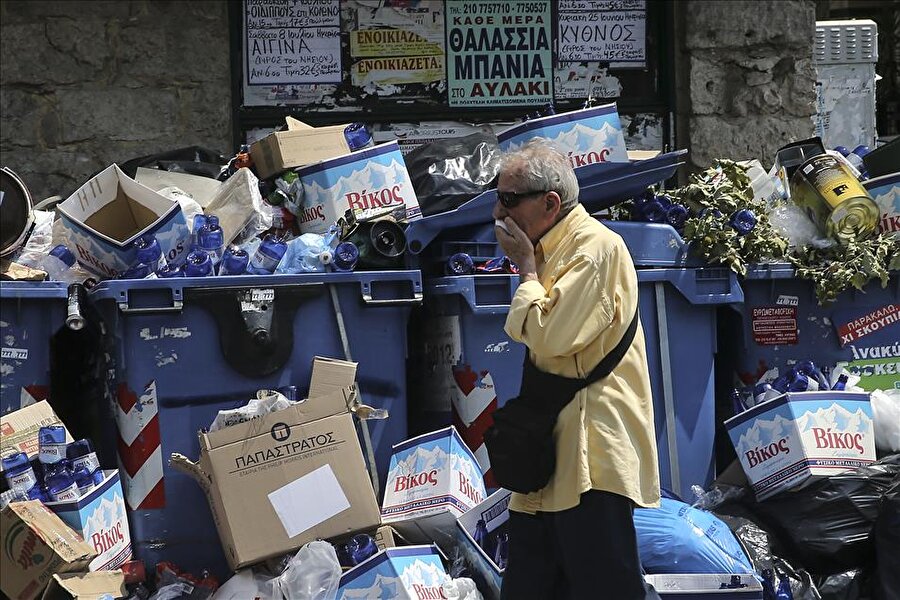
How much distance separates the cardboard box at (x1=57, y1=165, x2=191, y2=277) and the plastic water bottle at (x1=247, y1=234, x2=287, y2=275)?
278 millimetres

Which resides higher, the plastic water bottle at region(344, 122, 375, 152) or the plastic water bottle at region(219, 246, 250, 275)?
the plastic water bottle at region(344, 122, 375, 152)

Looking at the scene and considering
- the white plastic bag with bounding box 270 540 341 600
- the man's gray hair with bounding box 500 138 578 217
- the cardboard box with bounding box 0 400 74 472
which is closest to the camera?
the man's gray hair with bounding box 500 138 578 217

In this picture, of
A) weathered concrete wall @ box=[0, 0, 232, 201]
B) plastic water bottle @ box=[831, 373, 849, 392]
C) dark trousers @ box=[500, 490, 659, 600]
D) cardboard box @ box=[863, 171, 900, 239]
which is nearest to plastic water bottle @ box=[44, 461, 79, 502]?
dark trousers @ box=[500, 490, 659, 600]

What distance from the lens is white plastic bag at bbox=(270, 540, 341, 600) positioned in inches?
164

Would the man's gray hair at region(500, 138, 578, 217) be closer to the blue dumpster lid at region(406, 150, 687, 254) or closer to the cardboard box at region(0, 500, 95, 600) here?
the blue dumpster lid at region(406, 150, 687, 254)

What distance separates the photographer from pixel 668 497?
4613mm

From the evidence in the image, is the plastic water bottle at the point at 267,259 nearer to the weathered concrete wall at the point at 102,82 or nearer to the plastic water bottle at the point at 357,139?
the plastic water bottle at the point at 357,139

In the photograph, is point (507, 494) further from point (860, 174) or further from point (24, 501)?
point (860, 174)

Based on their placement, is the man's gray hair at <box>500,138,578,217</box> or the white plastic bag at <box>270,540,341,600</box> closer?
the man's gray hair at <box>500,138,578,217</box>

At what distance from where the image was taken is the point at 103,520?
4.32 metres

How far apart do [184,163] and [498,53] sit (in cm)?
208

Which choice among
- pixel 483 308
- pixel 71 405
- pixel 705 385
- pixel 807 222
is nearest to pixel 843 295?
pixel 807 222

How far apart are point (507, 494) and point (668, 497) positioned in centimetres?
67

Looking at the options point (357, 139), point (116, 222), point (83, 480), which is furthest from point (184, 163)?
point (83, 480)
